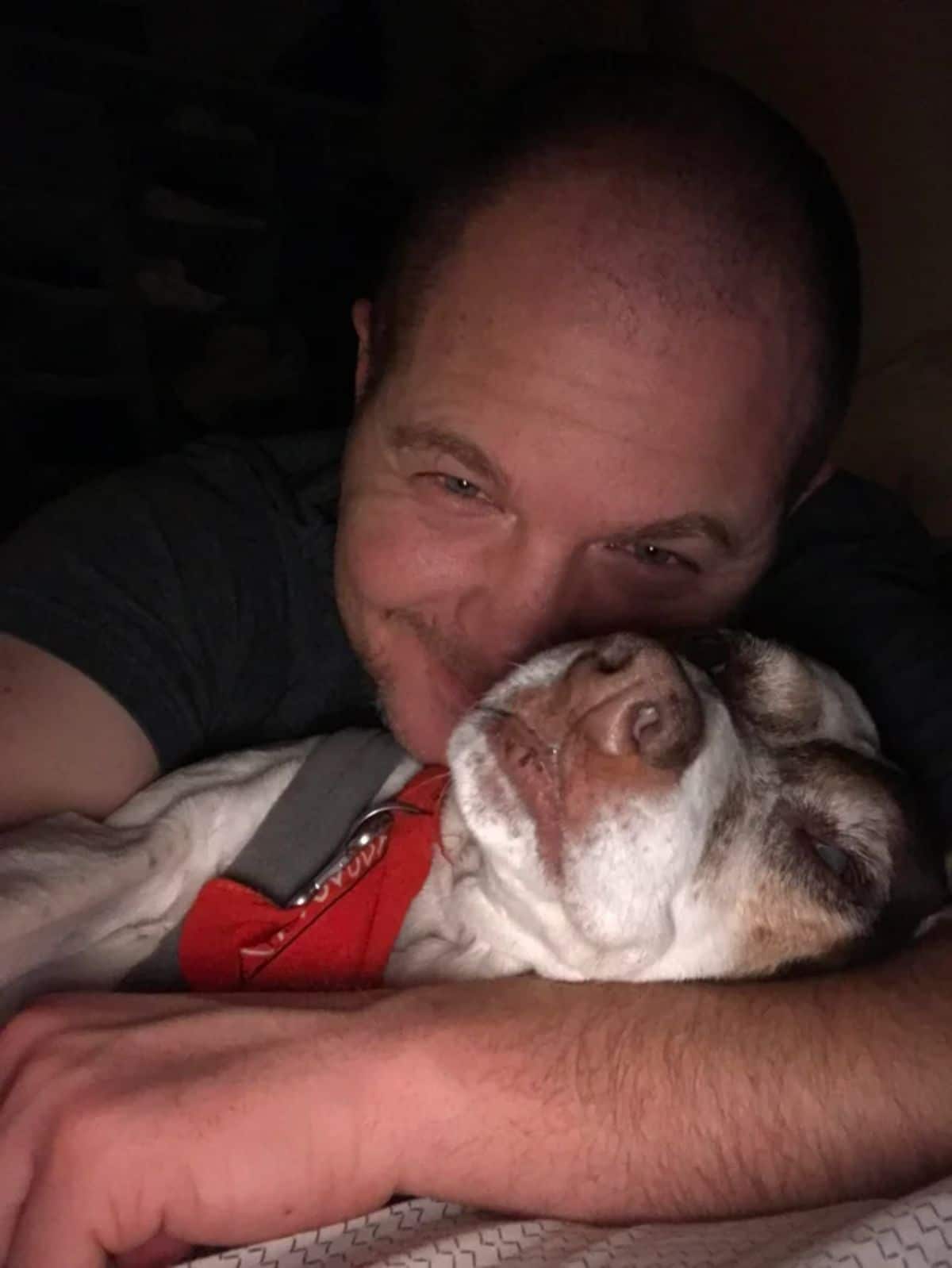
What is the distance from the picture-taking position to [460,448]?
4.73 ft

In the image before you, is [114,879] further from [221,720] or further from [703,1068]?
[703,1068]

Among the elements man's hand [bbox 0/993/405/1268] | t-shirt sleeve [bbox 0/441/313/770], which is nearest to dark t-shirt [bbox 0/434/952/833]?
t-shirt sleeve [bbox 0/441/313/770]

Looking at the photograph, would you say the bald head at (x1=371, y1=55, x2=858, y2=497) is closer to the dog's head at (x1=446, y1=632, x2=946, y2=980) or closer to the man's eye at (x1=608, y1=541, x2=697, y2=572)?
the man's eye at (x1=608, y1=541, x2=697, y2=572)

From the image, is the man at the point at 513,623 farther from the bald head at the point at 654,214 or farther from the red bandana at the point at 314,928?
the red bandana at the point at 314,928

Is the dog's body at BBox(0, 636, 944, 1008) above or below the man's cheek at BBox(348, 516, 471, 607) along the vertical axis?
below

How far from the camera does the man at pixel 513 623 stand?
3.50ft

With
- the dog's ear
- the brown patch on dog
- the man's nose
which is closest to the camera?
the man's nose

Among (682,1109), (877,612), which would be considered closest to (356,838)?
(682,1109)

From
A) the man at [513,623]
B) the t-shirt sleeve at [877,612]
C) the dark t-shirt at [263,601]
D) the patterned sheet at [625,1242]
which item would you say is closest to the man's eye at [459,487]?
the man at [513,623]

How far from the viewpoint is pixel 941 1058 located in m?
1.11

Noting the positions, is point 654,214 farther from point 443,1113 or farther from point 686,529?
point 443,1113

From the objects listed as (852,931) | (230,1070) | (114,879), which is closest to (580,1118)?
(230,1070)

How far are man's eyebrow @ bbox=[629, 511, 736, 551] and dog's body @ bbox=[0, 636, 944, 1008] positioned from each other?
0.55 feet

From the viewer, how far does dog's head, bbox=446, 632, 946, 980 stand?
3.90ft
